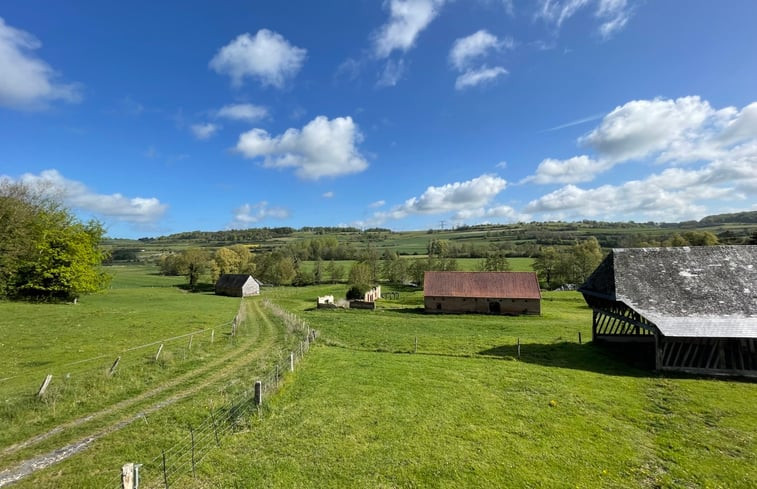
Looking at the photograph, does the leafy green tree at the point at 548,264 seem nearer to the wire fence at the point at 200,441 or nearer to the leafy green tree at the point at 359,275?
the leafy green tree at the point at 359,275

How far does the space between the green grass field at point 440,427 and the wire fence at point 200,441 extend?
0.11 m

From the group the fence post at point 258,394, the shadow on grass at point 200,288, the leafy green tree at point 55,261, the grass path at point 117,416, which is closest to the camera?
the grass path at point 117,416

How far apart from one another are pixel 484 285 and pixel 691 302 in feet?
91.1

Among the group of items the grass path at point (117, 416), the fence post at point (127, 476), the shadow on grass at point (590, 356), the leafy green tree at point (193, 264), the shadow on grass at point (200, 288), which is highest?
the leafy green tree at point (193, 264)

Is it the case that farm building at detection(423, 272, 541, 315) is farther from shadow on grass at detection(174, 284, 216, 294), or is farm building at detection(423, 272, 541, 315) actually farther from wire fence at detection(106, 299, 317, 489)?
shadow on grass at detection(174, 284, 216, 294)

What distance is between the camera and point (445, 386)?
51.1ft

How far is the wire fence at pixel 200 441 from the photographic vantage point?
8680 millimetres

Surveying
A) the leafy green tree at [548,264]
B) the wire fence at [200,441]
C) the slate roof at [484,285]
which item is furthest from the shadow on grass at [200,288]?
the leafy green tree at [548,264]

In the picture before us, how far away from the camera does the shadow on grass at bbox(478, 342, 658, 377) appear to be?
19438mm

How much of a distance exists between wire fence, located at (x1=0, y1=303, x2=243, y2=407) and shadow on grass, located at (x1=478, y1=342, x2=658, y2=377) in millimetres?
18490

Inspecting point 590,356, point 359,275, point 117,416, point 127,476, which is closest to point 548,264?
point 359,275

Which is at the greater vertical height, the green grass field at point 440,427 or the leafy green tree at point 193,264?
the leafy green tree at point 193,264

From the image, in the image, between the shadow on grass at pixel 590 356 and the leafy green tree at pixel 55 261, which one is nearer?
the shadow on grass at pixel 590 356

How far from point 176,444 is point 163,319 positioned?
26.1m
